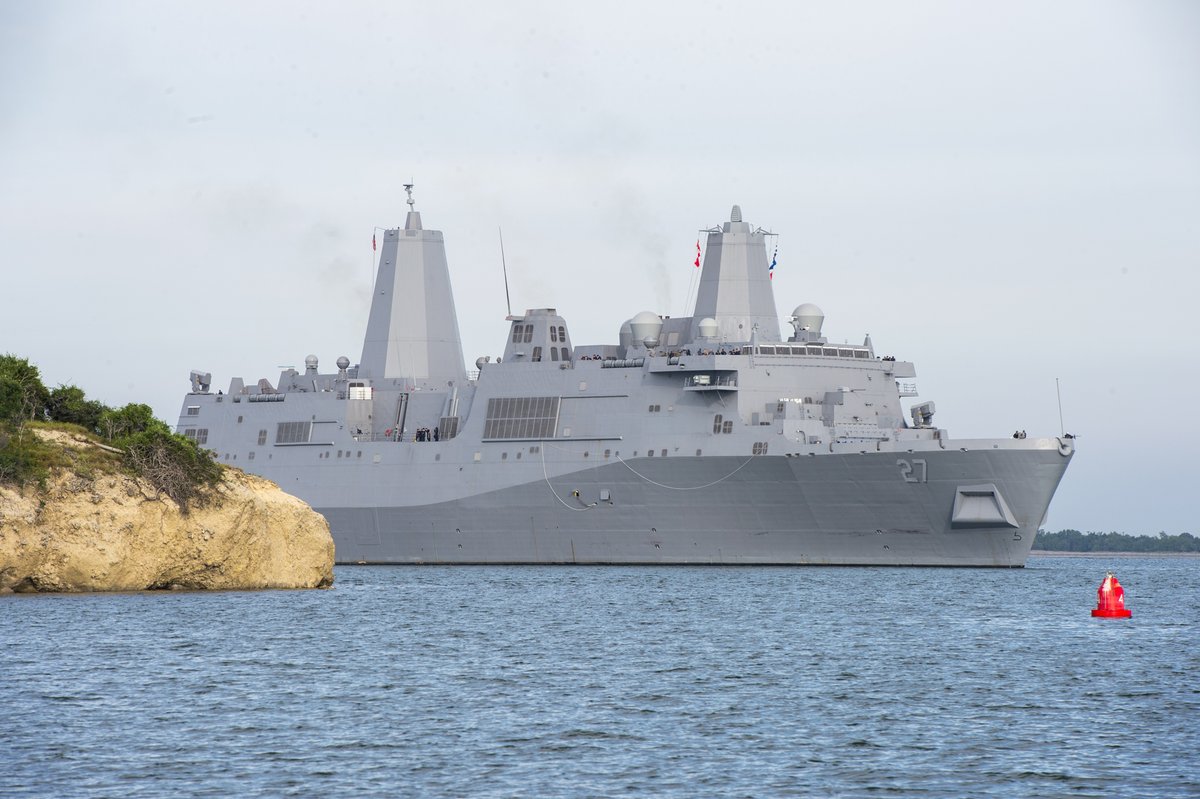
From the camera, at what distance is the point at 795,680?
24.6m

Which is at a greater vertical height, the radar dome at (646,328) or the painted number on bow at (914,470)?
the radar dome at (646,328)

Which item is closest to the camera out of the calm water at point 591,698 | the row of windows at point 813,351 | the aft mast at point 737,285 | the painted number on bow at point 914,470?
the calm water at point 591,698

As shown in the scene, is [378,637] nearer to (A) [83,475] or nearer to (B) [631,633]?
(B) [631,633]

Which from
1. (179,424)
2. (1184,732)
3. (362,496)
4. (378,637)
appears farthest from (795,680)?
(179,424)

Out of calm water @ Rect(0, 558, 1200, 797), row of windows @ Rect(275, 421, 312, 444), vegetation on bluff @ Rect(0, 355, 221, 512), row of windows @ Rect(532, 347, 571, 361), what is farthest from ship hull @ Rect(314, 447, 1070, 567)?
vegetation on bluff @ Rect(0, 355, 221, 512)

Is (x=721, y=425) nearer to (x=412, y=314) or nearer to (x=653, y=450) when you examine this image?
(x=653, y=450)

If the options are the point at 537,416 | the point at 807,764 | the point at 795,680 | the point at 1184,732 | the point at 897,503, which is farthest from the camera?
the point at 537,416

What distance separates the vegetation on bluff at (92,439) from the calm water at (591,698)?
2596mm

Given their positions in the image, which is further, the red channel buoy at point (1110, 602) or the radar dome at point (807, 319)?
the radar dome at point (807, 319)

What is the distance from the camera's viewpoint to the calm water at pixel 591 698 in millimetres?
17266

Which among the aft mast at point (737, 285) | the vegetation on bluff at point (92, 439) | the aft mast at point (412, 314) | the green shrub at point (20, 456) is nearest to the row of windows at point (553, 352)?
the aft mast at point (737, 285)

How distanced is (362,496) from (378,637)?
27118mm

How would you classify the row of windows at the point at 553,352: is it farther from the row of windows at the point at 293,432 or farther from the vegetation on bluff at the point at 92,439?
the vegetation on bluff at the point at 92,439

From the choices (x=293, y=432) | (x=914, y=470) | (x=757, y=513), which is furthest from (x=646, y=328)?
(x=293, y=432)
